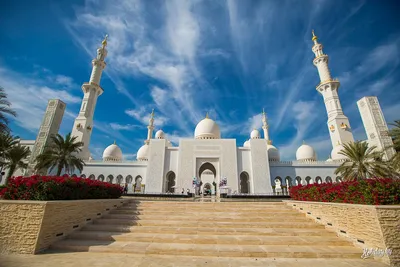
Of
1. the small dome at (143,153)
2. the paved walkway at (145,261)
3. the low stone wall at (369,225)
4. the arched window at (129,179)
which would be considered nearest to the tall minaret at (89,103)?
the arched window at (129,179)

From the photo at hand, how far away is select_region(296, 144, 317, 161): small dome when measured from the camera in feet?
95.3

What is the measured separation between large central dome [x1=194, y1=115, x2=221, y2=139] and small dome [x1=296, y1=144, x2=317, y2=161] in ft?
44.1

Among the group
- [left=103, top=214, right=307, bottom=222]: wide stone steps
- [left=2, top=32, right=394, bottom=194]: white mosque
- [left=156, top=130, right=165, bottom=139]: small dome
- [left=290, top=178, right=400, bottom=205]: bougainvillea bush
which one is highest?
[left=156, top=130, right=165, bottom=139]: small dome

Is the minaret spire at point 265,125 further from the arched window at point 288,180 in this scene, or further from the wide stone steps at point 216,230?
the wide stone steps at point 216,230

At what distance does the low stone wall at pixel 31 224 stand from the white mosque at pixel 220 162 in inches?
606

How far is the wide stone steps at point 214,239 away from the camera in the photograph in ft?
18.6

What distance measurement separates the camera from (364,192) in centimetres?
604

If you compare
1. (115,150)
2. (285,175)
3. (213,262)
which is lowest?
(213,262)

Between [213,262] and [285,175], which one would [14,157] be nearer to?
[213,262]

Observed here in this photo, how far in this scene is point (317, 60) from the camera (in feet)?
101

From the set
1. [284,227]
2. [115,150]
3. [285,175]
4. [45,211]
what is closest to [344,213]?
[284,227]

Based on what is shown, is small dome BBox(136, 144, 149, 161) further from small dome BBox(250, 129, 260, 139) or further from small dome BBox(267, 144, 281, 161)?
small dome BBox(250, 129, 260, 139)

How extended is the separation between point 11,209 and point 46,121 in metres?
27.1

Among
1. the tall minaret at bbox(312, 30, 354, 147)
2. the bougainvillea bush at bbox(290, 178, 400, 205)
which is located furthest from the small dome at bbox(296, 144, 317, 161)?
the bougainvillea bush at bbox(290, 178, 400, 205)
